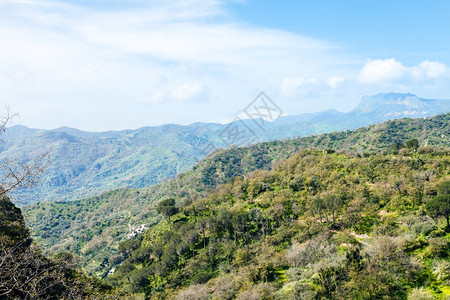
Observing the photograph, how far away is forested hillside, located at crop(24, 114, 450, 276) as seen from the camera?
93.0 metres

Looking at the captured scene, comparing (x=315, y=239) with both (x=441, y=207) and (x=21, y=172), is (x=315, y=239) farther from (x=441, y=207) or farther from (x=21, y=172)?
(x=21, y=172)

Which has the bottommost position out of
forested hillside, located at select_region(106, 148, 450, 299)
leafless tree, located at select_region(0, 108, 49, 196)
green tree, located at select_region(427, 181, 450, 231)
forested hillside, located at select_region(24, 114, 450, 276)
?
forested hillside, located at select_region(24, 114, 450, 276)

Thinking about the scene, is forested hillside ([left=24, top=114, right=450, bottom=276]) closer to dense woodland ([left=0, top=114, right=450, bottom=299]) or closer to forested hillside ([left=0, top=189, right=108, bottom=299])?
dense woodland ([left=0, top=114, right=450, bottom=299])

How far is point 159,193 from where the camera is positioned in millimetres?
130875

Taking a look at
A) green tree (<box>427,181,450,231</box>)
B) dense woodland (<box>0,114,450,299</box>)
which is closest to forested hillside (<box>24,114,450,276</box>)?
dense woodland (<box>0,114,450,299</box>)

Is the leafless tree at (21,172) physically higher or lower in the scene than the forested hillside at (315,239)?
higher

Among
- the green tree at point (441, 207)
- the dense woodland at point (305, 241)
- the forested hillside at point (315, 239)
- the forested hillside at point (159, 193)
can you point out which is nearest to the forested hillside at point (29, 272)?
the dense woodland at point (305, 241)

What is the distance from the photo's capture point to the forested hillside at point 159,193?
93000mm

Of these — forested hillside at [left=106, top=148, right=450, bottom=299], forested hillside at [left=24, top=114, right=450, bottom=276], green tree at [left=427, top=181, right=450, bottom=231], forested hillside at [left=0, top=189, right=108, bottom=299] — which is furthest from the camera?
forested hillside at [left=24, top=114, right=450, bottom=276]

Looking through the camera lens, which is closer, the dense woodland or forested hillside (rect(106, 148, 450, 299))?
the dense woodland

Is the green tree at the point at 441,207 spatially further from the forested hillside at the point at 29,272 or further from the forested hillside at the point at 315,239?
the forested hillside at the point at 29,272

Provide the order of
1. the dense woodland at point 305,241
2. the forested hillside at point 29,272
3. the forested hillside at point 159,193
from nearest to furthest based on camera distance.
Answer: the forested hillside at point 29,272
the dense woodland at point 305,241
the forested hillside at point 159,193

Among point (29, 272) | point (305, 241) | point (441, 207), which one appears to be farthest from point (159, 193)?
point (29, 272)

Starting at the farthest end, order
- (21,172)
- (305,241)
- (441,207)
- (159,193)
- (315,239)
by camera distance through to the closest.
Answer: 1. (159,193)
2. (305,241)
3. (315,239)
4. (441,207)
5. (21,172)
